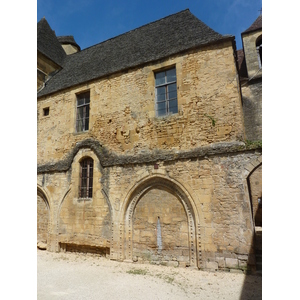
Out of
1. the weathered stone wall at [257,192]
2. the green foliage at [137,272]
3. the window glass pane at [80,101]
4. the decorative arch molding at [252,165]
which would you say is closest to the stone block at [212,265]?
the green foliage at [137,272]

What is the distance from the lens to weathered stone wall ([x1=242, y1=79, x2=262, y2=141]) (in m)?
10.7

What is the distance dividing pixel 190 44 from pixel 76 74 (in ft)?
18.3

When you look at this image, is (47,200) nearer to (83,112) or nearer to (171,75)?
(83,112)

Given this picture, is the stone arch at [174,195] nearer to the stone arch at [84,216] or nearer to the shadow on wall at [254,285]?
the stone arch at [84,216]

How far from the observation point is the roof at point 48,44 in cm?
1239

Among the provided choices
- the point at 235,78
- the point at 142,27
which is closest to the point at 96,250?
the point at 235,78

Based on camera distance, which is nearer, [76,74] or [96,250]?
[96,250]

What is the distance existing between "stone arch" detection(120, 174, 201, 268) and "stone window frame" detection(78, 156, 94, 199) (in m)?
1.73

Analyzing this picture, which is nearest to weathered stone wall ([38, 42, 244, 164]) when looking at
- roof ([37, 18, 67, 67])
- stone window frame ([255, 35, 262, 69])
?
roof ([37, 18, 67, 67])

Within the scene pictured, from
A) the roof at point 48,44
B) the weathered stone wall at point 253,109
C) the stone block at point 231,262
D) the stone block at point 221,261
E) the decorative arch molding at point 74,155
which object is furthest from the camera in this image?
the roof at point 48,44

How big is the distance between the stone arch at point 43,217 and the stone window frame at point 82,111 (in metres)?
2.91

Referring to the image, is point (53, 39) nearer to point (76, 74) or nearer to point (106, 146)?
point (76, 74)

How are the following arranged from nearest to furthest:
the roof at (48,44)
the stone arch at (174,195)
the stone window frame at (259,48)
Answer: the stone arch at (174,195) < the stone window frame at (259,48) < the roof at (48,44)
